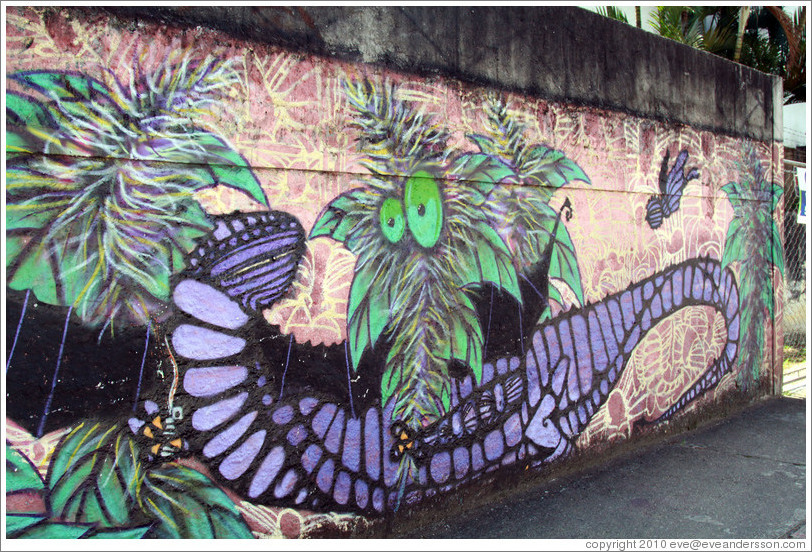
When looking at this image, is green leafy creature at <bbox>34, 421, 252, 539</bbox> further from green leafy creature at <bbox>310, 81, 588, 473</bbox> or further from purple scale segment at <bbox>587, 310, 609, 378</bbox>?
purple scale segment at <bbox>587, 310, 609, 378</bbox>

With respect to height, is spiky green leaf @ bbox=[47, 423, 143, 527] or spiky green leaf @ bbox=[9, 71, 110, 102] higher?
spiky green leaf @ bbox=[9, 71, 110, 102]

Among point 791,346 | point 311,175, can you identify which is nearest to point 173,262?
point 311,175

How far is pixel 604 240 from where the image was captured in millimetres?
4250

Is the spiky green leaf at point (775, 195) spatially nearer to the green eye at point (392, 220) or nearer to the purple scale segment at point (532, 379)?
the purple scale segment at point (532, 379)

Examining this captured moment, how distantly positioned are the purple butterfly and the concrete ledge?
0.37 meters

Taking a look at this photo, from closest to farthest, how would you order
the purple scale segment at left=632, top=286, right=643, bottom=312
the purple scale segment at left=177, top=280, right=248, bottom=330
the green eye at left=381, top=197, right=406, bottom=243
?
the purple scale segment at left=177, top=280, right=248, bottom=330 → the green eye at left=381, top=197, right=406, bottom=243 → the purple scale segment at left=632, top=286, right=643, bottom=312

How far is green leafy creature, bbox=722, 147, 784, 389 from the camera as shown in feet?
18.4

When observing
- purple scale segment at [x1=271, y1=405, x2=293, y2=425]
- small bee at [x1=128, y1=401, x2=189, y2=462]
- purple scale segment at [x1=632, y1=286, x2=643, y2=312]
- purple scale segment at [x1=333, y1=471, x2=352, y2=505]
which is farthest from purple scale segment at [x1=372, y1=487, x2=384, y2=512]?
purple scale segment at [x1=632, y1=286, x2=643, y2=312]

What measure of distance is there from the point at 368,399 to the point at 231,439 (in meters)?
0.72

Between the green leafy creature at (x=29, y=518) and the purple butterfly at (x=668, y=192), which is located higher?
the purple butterfly at (x=668, y=192)

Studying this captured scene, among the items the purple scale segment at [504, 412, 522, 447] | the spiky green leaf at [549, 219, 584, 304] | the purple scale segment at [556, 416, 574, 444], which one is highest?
the spiky green leaf at [549, 219, 584, 304]

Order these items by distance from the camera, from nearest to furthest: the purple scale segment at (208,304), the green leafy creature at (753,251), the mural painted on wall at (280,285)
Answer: the mural painted on wall at (280,285), the purple scale segment at (208,304), the green leafy creature at (753,251)

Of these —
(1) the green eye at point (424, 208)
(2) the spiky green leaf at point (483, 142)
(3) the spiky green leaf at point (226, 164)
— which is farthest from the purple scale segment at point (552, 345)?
(3) the spiky green leaf at point (226, 164)

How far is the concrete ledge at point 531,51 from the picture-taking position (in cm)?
279
